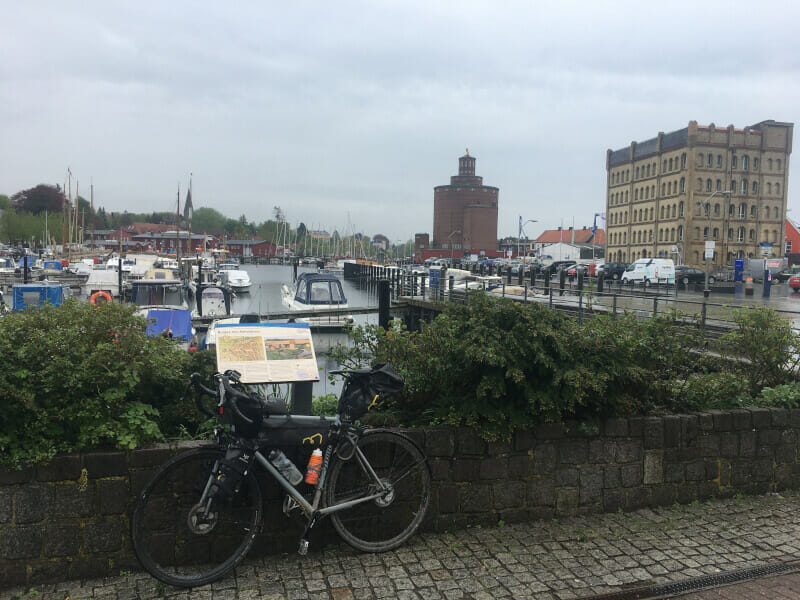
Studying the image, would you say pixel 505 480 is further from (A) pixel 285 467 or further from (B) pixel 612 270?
(B) pixel 612 270

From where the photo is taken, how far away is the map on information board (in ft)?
15.2

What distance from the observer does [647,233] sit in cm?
9856

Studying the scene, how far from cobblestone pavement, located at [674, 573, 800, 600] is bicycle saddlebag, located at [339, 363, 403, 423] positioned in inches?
87.5

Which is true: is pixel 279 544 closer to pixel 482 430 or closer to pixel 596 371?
pixel 482 430

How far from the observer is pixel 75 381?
4180mm

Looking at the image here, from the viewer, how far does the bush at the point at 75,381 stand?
13.3ft

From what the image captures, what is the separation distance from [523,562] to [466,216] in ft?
498

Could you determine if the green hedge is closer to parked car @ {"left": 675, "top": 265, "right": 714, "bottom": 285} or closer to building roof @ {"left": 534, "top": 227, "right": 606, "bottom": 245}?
parked car @ {"left": 675, "top": 265, "right": 714, "bottom": 285}

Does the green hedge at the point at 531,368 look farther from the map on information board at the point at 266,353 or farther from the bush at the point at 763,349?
the map on information board at the point at 266,353

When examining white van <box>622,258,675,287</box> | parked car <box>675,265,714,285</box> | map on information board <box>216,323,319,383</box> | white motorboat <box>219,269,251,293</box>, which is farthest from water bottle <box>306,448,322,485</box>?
white motorboat <box>219,269,251,293</box>

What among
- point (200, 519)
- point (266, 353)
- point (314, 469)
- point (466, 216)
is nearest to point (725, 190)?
point (466, 216)

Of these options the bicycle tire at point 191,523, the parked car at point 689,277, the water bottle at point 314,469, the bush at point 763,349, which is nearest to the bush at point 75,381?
the bicycle tire at point 191,523

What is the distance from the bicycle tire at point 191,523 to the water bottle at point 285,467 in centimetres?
18

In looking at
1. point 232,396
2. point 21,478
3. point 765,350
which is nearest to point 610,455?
point 765,350
